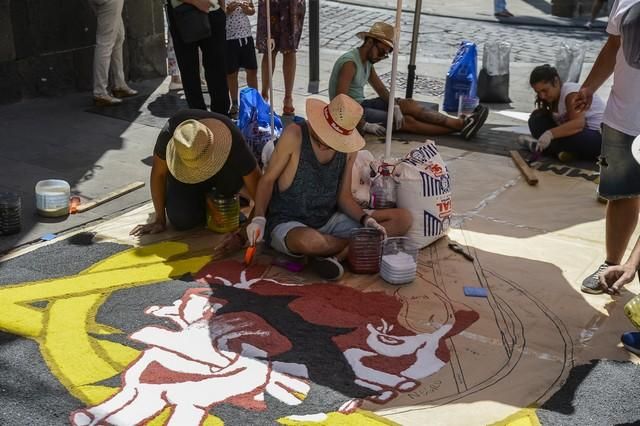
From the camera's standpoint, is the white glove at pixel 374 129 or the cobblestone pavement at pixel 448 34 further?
the cobblestone pavement at pixel 448 34

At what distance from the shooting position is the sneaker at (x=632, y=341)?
375 centimetres

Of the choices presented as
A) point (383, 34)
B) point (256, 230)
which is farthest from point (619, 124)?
point (383, 34)

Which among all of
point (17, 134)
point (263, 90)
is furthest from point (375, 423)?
point (263, 90)

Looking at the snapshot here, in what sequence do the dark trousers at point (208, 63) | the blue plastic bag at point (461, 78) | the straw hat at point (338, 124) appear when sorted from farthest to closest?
the blue plastic bag at point (461, 78) < the dark trousers at point (208, 63) < the straw hat at point (338, 124)

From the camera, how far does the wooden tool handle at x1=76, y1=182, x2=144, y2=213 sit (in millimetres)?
5201

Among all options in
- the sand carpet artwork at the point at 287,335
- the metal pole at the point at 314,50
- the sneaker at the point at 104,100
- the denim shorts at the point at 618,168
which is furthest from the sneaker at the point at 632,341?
the metal pole at the point at 314,50

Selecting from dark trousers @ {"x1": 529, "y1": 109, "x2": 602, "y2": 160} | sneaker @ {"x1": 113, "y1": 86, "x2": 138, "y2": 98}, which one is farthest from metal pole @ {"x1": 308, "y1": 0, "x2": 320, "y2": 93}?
dark trousers @ {"x1": 529, "y1": 109, "x2": 602, "y2": 160}

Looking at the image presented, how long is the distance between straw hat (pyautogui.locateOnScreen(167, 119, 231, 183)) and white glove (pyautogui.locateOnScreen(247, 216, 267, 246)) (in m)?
0.38

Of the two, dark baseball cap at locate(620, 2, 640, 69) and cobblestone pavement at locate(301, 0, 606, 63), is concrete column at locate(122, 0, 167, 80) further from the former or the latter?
dark baseball cap at locate(620, 2, 640, 69)

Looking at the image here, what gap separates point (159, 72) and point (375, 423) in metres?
6.21

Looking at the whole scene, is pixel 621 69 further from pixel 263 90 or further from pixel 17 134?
pixel 17 134

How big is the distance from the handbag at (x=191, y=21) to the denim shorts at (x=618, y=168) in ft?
10.3

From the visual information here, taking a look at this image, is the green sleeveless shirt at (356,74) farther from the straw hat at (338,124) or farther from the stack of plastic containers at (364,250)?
the stack of plastic containers at (364,250)

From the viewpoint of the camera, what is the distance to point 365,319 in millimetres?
3924
